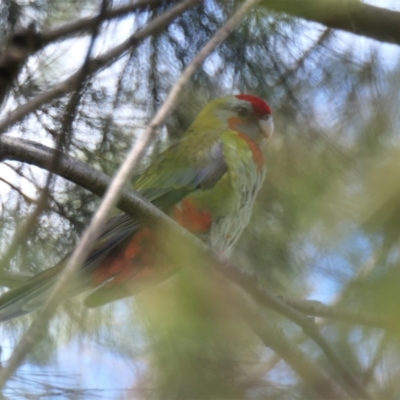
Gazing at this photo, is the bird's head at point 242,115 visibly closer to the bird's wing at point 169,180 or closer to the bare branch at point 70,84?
the bird's wing at point 169,180

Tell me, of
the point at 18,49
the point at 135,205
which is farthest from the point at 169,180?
the point at 18,49

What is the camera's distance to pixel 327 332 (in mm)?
1619

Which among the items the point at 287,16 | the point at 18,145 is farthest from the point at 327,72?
the point at 18,145

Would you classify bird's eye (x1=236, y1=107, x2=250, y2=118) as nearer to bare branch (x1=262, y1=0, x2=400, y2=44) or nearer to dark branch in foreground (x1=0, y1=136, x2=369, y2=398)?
bare branch (x1=262, y1=0, x2=400, y2=44)

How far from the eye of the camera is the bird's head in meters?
2.66

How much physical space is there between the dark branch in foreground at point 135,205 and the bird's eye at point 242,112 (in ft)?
3.36

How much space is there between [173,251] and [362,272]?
96 cm

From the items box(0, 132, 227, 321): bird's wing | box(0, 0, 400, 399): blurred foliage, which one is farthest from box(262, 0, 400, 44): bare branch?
box(0, 132, 227, 321): bird's wing

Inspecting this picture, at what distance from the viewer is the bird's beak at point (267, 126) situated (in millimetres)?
2609

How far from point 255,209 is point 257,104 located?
43 centimetres

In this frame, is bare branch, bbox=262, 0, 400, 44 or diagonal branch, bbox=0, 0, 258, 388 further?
bare branch, bbox=262, 0, 400, 44

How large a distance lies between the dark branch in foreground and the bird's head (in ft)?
2.90

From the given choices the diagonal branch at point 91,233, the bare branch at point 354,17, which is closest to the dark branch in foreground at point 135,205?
the diagonal branch at point 91,233

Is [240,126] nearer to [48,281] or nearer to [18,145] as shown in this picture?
[48,281]
